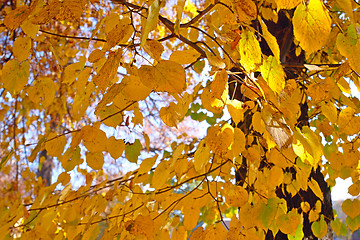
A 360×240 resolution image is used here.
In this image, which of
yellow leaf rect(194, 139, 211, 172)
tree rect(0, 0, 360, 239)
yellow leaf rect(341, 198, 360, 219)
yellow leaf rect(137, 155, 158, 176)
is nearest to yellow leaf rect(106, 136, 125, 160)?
tree rect(0, 0, 360, 239)

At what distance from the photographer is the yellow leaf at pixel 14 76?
2.79ft

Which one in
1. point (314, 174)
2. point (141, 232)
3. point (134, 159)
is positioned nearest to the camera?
point (141, 232)

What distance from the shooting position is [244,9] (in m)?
0.57

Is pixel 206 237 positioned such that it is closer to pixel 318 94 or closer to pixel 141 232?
pixel 141 232

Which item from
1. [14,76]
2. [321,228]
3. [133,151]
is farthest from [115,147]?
[321,228]

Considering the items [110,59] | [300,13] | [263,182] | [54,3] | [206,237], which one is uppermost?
[54,3]

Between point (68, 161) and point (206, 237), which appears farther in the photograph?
point (68, 161)

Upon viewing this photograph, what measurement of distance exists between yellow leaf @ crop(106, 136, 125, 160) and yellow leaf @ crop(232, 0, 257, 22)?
19.9 inches

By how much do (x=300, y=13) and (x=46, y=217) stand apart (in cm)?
94

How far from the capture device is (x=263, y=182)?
3.85 ft

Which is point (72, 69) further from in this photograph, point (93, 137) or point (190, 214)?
point (190, 214)

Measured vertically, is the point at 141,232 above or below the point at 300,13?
below

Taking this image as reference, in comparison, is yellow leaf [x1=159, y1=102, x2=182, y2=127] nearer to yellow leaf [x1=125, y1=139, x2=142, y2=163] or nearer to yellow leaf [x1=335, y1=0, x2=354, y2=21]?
yellow leaf [x1=125, y1=139, x2=142, y2=163]

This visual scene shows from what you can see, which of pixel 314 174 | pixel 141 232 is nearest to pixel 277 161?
pixel 141 232
